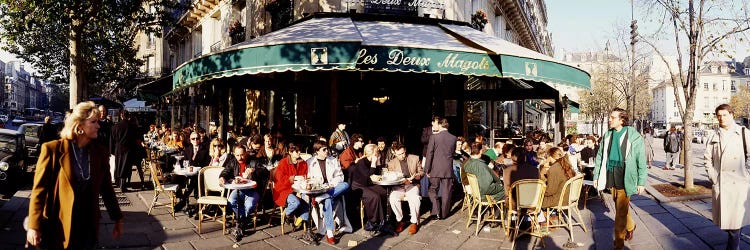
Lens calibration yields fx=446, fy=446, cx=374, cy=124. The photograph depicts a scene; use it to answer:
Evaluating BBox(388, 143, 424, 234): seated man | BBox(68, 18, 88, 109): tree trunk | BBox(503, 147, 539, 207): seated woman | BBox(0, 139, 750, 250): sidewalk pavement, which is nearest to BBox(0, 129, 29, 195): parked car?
BBox(68, 18, 88, 109): tree trunk

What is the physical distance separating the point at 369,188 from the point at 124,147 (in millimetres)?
5764

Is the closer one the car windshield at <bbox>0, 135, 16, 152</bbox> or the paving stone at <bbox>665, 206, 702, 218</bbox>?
the paving stone at <bbox>665, 206, 702, 218</bbox>

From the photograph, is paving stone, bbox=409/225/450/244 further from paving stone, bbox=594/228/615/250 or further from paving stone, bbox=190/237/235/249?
paving stone, bbox=190/237/235/249

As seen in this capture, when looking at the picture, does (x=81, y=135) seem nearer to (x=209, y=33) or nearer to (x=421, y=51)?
(x=421, y=51)

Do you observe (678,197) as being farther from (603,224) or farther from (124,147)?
(124,147)

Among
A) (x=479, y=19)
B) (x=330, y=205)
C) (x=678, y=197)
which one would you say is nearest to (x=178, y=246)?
(x=330, y=205)

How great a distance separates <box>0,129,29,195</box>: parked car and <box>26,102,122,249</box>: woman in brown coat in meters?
7.55

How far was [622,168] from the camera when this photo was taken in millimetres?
5055

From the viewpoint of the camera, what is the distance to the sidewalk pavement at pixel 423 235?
Result: 5.65 metres

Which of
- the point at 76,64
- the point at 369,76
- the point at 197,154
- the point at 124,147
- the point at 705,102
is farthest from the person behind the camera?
the point at 705,102

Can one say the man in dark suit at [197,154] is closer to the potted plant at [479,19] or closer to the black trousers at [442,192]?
the black trousers at [442,192]

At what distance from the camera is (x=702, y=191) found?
9.01 m

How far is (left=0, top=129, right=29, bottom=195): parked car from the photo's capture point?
877 cm

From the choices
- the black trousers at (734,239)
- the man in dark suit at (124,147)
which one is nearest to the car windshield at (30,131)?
the man in dark suit at (124,147)
